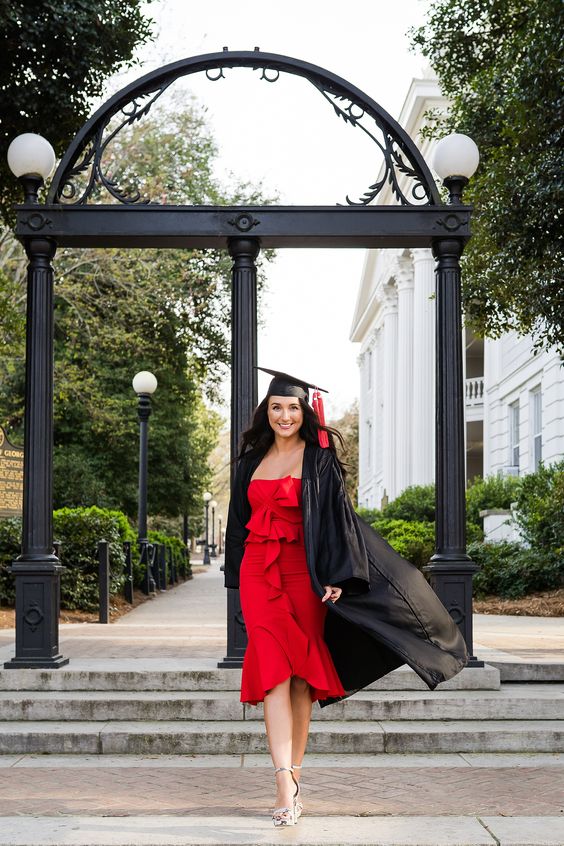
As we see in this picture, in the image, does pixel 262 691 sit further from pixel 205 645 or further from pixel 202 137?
pixel 202 137

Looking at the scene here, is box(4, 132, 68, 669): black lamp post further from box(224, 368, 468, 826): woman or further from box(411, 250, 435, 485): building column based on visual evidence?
box(411, 250, 435, 485): building column

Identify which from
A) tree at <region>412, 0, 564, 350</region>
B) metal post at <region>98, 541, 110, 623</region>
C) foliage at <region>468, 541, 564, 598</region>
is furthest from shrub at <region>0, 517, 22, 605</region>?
foliage at <region>468, 541, 564, 598</region>

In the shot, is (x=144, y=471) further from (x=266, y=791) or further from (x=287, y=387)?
(x=287, y=387)

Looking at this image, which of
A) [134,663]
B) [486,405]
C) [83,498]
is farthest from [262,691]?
[486,405]

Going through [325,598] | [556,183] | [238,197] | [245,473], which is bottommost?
[325,598]

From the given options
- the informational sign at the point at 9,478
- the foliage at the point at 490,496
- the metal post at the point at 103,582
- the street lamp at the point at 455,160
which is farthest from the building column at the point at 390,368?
the street lamp at the point at 455,160

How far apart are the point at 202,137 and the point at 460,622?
18271 mm

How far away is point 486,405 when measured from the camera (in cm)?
2916

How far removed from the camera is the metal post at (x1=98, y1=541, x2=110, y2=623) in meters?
12.7

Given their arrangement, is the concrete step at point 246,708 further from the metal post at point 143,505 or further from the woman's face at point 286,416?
the metal post at point 143,505

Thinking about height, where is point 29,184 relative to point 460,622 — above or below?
above

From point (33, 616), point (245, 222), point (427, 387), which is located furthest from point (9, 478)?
point (427, 387)

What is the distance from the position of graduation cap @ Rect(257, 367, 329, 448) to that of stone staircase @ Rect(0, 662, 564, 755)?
221cm

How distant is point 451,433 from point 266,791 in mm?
3216
